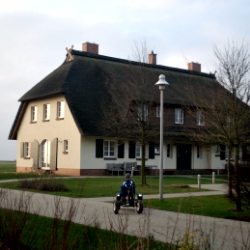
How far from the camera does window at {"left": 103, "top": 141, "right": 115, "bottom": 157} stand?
3402 cm

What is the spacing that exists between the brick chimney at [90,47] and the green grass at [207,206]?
988 inches

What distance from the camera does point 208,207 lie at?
14.6m

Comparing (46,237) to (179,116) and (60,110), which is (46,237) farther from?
(179,116)

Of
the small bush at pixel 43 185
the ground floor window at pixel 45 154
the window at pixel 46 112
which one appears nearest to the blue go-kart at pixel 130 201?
the small bush at pixel 43 185

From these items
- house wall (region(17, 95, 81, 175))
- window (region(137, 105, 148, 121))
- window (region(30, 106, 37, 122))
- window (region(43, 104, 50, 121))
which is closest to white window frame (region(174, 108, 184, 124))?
house wall (region(17, 95, 81, 175))

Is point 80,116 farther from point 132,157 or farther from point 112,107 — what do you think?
point 132,157

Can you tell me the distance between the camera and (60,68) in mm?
37906

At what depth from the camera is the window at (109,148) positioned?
3402cm

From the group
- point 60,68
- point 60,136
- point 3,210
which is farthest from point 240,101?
point 60,68

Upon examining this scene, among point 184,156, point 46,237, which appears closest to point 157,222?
point 46,237

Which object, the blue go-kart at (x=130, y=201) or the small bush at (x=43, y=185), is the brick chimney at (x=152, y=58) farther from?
the blue go-kart at (x=130, y=201)

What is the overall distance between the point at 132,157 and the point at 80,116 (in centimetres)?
552

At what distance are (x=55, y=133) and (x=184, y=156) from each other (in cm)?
1085

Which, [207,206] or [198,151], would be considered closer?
[207,206]
